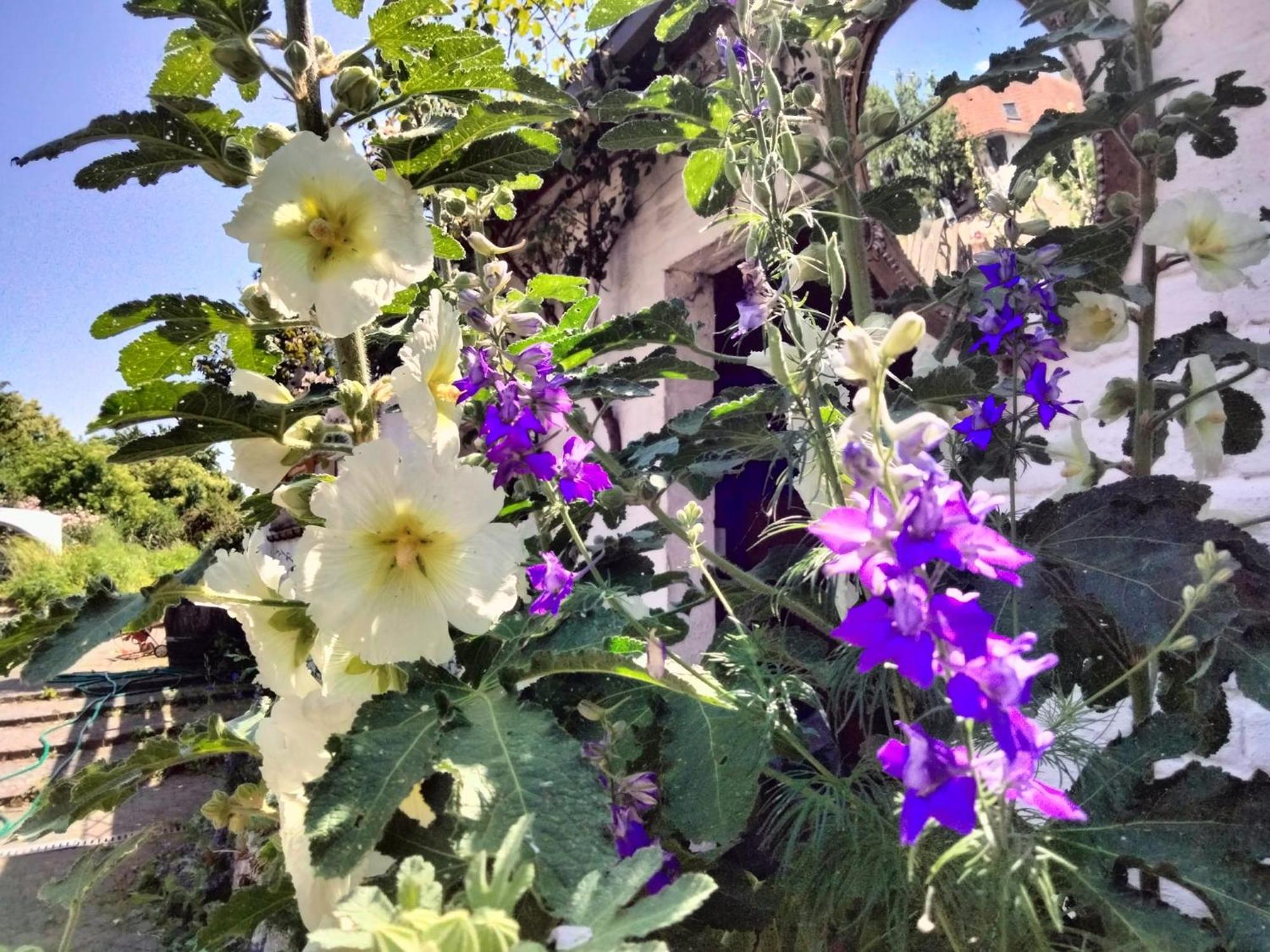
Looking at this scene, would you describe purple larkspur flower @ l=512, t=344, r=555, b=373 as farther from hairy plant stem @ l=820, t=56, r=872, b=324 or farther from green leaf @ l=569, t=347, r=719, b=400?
hairy plant stem @ l=820, t=56, r=872, b=324

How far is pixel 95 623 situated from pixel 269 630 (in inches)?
5.3

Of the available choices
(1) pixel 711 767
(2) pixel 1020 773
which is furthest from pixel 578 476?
(2) pixel 1020 773

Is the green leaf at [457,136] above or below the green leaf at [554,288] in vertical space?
above

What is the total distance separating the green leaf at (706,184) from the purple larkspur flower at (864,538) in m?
0.80

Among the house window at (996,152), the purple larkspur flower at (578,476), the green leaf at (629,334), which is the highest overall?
the house window at (996,152)

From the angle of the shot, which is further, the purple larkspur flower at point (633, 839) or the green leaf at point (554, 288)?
the green leaf at point (554, 288)

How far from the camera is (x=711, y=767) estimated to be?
70 centimetres

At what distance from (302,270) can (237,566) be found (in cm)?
25

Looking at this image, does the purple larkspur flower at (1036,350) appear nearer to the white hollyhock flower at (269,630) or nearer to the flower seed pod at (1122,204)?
the flower seed pod at (1122,204)

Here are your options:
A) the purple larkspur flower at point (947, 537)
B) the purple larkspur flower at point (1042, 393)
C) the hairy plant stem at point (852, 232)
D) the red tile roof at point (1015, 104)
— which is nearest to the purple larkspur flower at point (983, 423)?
the purple larkspur flower at point (1042, 393)

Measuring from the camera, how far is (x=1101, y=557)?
2.78ft

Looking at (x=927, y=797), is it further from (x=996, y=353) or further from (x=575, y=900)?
(x=996, y=353)

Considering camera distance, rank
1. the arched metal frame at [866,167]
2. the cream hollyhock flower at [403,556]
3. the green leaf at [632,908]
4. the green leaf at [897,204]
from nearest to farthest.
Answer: the green leaf at [632,908] → the cream hollyhock flower at [403,556] → the green leaf at [897,204] → the arched metal frame at [866,167]

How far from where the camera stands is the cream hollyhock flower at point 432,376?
69cm
